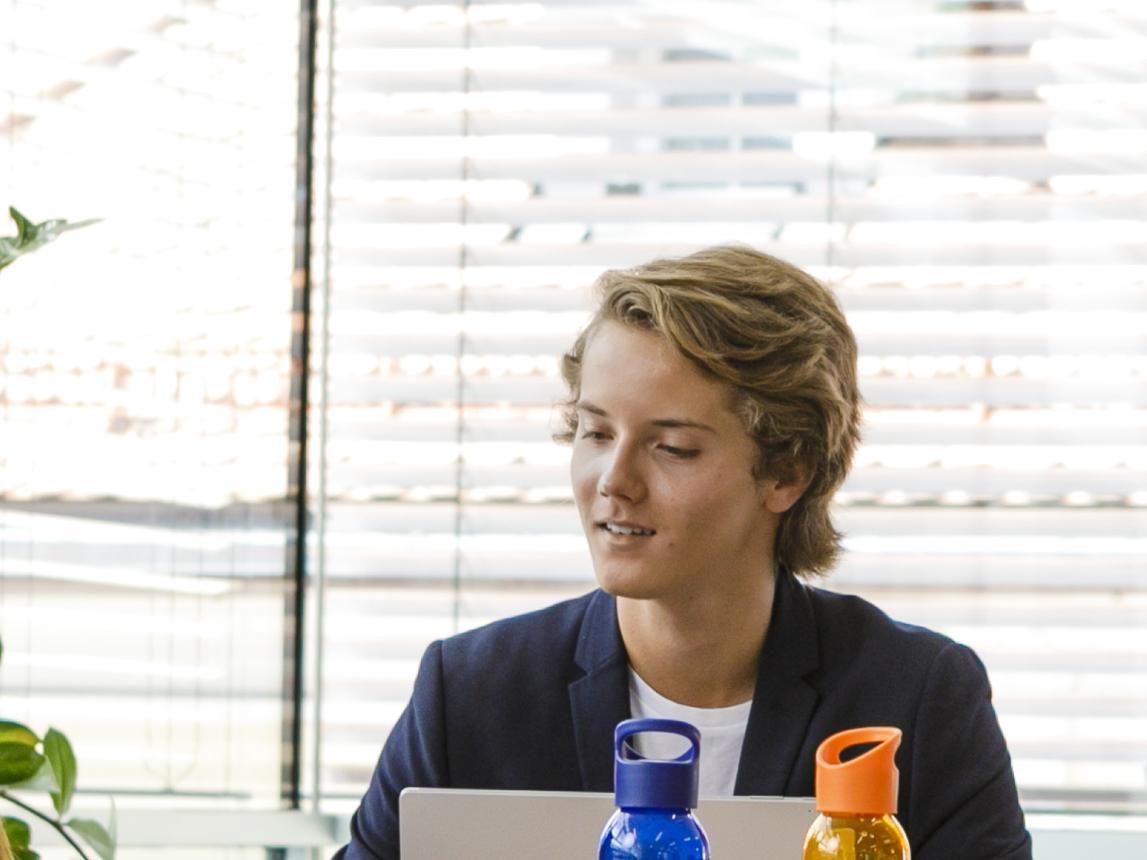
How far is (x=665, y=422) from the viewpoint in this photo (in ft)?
5.32

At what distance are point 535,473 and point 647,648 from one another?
0.89 metres

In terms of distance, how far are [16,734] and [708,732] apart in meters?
0.76

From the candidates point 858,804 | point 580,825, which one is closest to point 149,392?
point 580,825

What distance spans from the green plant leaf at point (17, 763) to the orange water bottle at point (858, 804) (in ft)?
3.03

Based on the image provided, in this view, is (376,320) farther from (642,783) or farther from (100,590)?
(642,783)

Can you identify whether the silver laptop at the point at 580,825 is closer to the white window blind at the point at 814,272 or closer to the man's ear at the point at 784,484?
the man's ear at the point at 784,484

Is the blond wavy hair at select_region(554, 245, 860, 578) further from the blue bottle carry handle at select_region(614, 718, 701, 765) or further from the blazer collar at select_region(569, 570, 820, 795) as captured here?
the blue bottle carry handle at select_region(614, 718, 701, 765)

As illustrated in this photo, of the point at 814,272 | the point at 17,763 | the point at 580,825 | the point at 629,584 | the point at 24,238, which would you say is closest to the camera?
the point at 580,825

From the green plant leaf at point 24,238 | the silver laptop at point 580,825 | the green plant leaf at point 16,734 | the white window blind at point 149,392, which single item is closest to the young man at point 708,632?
the green plant leaf at point 16,734

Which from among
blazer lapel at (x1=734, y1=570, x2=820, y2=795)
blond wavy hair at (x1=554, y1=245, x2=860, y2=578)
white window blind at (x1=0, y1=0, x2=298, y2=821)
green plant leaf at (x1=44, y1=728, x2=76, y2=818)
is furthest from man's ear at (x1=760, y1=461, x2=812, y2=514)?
white window blind at (x1=0, y1=0, x2=298, y2=821)

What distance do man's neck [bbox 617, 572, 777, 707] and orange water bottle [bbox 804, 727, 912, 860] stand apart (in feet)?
2.63

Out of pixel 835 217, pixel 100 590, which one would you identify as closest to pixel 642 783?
pixel 100 590

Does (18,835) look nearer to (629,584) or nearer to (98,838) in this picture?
(98,838)

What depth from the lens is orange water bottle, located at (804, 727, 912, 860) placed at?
87 cm
